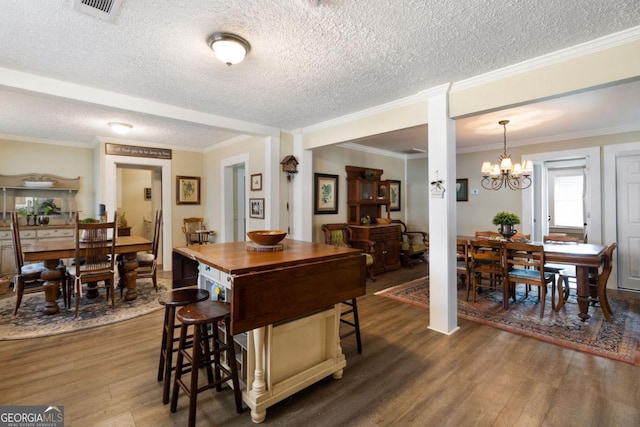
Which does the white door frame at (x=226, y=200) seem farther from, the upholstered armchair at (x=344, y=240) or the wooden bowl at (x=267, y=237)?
the wooden bowl at (x=267, y=237)

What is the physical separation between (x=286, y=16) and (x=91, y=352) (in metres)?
3.01

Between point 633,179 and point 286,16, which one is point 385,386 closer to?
point 286,16

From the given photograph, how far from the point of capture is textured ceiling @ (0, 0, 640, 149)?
169 centimetres

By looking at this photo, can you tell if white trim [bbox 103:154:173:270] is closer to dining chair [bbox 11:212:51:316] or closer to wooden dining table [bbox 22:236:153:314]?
wooden dining table [bbox 22:236:153:314]

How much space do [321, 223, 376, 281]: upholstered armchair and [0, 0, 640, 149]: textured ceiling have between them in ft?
7.69

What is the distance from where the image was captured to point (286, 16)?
68.8 inches

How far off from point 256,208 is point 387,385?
3.27 meters

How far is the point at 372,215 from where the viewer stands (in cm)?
594

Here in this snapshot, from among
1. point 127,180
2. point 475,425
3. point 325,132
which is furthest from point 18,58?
point 127,180

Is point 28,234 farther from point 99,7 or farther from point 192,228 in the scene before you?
point 99,7

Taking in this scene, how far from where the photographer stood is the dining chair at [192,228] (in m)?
5.54

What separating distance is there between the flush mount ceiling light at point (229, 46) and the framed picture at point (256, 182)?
254 centimetres

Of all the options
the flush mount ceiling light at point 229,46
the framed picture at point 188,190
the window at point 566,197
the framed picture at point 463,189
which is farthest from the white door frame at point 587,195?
the framed picture at point 188,190

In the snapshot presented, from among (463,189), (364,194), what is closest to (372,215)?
(364,194)
